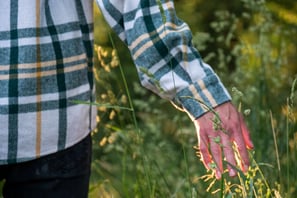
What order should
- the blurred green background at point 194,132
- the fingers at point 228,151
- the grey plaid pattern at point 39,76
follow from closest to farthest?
the fingers at point 228,151 → the grey plaid pattern at point 39,76 → the blurred green background at point 194,132

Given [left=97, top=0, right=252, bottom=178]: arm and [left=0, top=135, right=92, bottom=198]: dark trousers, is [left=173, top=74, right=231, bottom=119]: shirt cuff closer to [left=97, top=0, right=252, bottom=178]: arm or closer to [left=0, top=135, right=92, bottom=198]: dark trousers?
[left=97, top=0, right=252, bottom=178]: arm

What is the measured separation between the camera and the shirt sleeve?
6.01 ft

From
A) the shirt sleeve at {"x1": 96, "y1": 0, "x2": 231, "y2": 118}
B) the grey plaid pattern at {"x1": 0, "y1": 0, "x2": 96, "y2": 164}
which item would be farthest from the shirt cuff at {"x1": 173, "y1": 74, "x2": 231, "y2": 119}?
the grey plaid pattern at {"x1": 0, "y1": 0, "x2": 96, "y2": 164}

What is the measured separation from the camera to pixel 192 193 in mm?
1740

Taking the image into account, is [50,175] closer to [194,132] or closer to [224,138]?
[224,138]

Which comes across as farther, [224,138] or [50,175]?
[50,175]

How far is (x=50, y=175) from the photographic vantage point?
6.48ft

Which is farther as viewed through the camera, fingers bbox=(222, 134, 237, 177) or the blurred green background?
the blurred green background

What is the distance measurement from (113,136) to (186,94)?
75cm

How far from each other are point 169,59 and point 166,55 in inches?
0.5

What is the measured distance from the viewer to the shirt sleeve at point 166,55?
1.83 meters

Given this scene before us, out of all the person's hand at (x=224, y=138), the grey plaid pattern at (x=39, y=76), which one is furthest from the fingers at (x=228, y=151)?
the grey plaid pattern at (x=39, y=76)

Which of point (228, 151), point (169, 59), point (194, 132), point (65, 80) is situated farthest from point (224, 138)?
point (194, 132)

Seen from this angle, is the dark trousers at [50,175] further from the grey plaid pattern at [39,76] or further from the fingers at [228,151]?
the fingers at [228,151]
